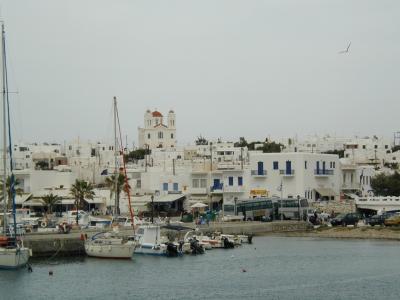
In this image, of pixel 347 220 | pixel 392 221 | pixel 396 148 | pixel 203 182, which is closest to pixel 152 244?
pixel 347 220

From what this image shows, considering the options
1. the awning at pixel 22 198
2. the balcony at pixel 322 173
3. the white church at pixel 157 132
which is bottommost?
the awning at pixel 22 198

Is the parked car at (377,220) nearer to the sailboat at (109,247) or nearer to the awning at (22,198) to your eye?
the sailboat at (109,247)

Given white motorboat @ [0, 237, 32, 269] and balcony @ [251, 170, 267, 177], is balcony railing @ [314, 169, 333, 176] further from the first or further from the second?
white motorboat @ [0, 237, 32, 269]

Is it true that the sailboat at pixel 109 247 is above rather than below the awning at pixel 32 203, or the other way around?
below

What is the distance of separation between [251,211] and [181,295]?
137 ft

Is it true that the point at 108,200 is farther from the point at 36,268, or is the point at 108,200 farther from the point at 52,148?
the point at 52,148

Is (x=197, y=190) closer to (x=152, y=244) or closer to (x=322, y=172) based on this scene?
(x=322, y=172)

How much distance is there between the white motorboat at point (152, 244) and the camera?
57.0 meters

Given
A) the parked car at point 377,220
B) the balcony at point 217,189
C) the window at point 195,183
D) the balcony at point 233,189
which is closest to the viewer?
the parked car at point 377,220

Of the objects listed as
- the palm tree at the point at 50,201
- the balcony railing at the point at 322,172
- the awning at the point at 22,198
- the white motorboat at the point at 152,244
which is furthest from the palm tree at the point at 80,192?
the white motorboat at the point at 152,244

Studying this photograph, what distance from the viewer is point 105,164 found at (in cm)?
12156

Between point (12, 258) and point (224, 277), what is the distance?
11.3 m

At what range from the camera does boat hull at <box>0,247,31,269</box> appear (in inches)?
1881

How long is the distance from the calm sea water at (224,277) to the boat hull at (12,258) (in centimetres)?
63
